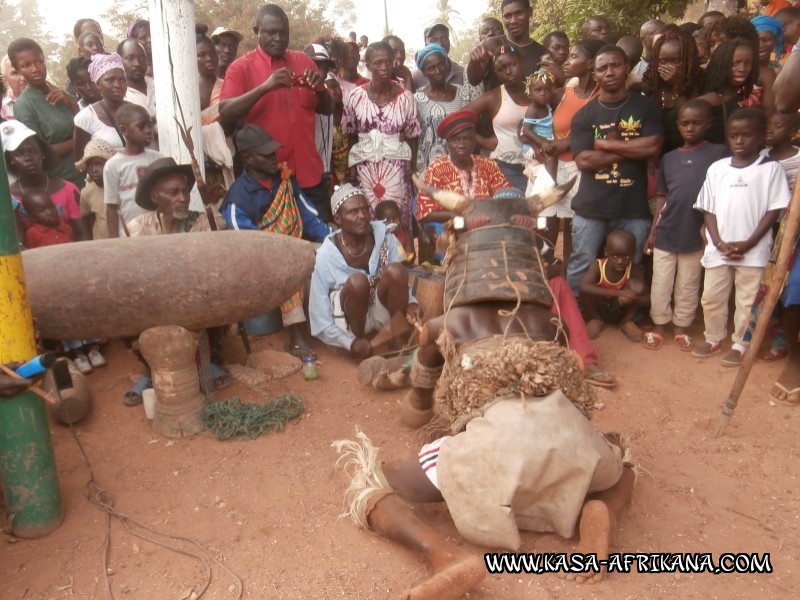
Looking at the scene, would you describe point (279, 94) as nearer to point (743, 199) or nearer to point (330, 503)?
point (330, 503)

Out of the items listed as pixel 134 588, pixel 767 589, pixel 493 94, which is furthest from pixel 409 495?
pixel 493 94

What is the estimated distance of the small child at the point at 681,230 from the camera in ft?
15.5

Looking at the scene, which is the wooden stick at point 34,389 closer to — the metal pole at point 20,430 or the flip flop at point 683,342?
the metal pole at point 20,430

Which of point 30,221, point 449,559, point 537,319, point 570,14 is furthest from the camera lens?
point 570,14

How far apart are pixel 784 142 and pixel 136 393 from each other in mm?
4748

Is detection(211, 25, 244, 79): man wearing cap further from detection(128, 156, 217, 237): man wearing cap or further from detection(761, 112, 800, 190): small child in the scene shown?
detection(761, 112, 800, 190): small child

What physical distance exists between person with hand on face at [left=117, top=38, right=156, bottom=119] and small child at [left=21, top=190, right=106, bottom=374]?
123 centimetres

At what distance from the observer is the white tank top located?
570 cm

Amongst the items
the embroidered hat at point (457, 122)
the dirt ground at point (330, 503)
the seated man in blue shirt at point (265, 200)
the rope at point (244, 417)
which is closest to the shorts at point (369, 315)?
the seated man in blue shirt at point (265, 200)

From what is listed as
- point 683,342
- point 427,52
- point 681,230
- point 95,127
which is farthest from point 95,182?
point 683,342

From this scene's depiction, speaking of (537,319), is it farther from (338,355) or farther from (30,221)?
(30,221)

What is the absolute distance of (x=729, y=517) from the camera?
3020 mm

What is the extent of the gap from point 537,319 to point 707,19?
4.43m

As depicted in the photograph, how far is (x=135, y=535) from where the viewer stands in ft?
9.63
